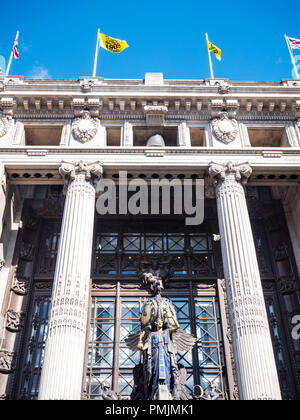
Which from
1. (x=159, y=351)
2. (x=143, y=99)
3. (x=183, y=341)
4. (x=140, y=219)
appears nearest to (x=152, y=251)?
(x=140, y=219)

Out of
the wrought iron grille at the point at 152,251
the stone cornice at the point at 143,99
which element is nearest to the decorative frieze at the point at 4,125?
the stone cornice at the point at 143,99

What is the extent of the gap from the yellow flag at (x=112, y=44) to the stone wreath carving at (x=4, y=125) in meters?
7.12

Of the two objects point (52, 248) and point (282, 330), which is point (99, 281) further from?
point (282, 330)

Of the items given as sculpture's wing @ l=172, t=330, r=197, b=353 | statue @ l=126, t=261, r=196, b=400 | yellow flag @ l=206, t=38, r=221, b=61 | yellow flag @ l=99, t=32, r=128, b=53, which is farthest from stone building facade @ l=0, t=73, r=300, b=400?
yellow flag @ l=206, t=38, r=221, b=61

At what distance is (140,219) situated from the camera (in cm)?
2252

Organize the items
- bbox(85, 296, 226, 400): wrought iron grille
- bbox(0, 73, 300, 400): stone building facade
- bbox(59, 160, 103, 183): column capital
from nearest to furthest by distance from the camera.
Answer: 1. bbox(0, 73, 300, 400): stone building facade
2. bbox(85, 296, 226, 400): wrought iron grille
3. bbox(59, 160, 103, 183): column capital

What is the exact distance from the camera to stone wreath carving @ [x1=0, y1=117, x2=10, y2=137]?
19.7 m

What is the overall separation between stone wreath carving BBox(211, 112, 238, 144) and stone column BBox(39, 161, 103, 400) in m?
5.86

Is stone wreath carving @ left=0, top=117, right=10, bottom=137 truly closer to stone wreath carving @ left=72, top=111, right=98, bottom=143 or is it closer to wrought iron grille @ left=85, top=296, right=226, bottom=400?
stone wreath carving @ left=72, top=111, right=98, bottom=143

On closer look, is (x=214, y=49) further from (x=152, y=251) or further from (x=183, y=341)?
(x=183, y=341)

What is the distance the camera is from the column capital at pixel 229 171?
60.2ft

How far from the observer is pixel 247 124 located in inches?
814

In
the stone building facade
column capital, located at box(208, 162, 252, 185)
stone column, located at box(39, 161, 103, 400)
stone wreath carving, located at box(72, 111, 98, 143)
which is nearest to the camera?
stone column, located at box(39, 161, 103, 400)

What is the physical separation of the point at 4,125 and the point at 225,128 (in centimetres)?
1042
